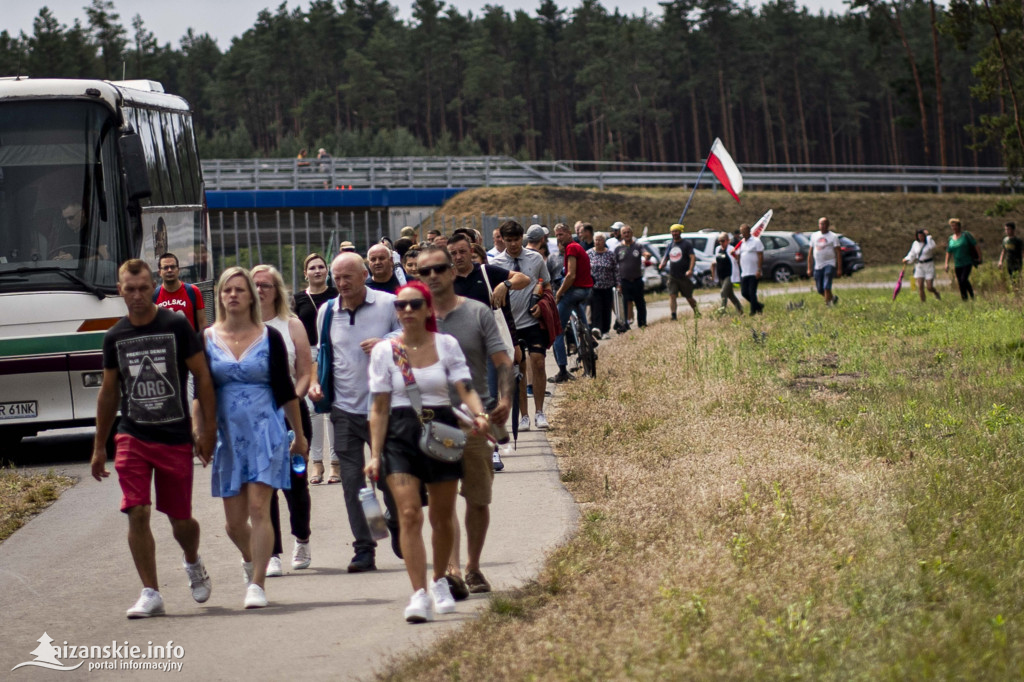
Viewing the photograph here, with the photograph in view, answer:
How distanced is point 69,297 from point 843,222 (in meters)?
43.8

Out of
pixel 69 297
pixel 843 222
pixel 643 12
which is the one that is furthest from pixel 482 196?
pixel 643 12

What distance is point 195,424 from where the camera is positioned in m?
6.98

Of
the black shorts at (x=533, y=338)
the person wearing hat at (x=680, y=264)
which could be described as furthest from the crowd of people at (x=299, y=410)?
the person wearing hat at (x=680, y=264)

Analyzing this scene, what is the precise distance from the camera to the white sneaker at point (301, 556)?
25.9 feet

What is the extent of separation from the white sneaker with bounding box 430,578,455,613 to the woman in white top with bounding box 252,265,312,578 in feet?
4.73

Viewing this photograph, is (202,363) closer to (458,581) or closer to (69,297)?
(458,581)

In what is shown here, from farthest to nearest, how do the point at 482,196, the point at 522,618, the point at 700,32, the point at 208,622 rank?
the point at 700,32 → the point at 482,196 → the point at 208,622 → the point at 522,618

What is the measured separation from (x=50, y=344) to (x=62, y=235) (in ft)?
3.62

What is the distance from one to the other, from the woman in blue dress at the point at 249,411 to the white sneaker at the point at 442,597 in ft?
3.27

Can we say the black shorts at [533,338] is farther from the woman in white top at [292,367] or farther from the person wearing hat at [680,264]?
the person wearing hat at [680,264]

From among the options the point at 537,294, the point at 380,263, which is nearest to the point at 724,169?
the point at 537,294

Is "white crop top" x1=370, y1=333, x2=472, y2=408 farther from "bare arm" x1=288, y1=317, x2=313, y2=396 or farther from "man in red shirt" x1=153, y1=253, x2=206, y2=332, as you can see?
"man in red shirt" x1=153, y1=253, x2=206, y2=332

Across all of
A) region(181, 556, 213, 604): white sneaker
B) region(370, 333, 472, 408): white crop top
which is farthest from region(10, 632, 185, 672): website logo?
region(370, 333, 472, 408): white crop top

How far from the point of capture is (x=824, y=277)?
25000mm
